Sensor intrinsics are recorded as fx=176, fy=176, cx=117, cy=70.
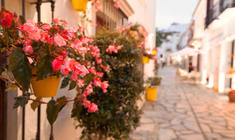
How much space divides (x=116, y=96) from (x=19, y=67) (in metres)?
2.01

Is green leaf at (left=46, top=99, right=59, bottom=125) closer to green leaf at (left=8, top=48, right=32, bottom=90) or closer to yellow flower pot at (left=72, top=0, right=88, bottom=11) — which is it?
green leaf at (left=8, top=48, right=32, bottom=90)

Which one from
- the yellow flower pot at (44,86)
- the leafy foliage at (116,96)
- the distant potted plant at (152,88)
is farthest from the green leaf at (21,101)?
the distant potted plant at (152,88)

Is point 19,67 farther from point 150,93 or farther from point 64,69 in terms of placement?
point 150,93

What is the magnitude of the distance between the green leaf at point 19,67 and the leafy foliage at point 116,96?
1.76m

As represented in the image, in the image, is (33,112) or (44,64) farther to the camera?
(33,112)

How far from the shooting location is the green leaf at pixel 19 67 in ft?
2.87

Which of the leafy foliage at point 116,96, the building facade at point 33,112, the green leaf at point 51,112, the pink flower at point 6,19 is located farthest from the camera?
the leafy foliage at point 116,96

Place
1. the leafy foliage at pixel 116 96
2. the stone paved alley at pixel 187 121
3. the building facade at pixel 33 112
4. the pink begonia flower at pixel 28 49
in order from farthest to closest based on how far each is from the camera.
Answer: the stone paved alley at pixel 187 121 < the leafy foliage at pixel 116 96 < the building facade at pixel 33 112 < the pink begonia flower at pixel 28 49

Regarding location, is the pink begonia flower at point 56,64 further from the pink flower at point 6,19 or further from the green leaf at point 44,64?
the pink flower at point 6,19

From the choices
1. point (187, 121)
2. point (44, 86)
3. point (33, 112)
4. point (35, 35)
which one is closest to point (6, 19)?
point (35, 35)

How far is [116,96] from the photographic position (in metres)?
2.80

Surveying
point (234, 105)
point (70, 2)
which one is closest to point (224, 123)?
point (234, 105)

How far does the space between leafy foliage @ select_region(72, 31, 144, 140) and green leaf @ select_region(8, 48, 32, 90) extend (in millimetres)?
1763

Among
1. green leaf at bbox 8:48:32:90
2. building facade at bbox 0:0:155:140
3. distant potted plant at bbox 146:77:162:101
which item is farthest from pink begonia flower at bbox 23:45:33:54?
distant potted plant at bbox 146:77:162:101
